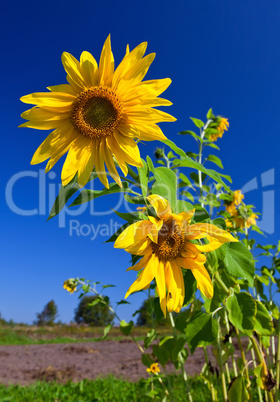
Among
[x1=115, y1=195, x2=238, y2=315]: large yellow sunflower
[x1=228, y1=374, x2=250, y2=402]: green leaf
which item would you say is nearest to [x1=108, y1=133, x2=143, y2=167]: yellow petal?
[x1=115, y1=195, x2=238, y2=315]: large yellow sunflower

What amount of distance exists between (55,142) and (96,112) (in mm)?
150

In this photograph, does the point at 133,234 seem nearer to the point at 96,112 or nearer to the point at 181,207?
the point at 181,207

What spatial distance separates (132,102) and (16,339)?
12.5m

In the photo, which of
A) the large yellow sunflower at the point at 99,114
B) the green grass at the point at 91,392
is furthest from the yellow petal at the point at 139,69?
the green grass at the point at 91,392

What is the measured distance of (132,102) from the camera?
936 mm

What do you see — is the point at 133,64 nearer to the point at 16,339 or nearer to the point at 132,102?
the point at 132,102

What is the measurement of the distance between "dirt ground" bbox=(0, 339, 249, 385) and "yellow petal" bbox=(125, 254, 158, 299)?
433 cm

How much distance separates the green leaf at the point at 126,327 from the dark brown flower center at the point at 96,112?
146 cm

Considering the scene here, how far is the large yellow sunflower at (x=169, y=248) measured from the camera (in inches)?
34.5

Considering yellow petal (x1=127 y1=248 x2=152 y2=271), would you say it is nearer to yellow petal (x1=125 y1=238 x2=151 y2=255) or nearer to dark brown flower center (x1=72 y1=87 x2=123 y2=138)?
yellow petal (x1=125 y1=238 x2=151 y2=255)

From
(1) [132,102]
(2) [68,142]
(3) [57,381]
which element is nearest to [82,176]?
(2) [68,142]

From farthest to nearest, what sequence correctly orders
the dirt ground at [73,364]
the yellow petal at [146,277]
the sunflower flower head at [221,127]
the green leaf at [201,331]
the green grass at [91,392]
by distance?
the dirt ground at [73,364]
the green grass at [91,392]
the sunflower flower head at [221,127]
the green leaf at [201,331]
the yellow petal at [146,277]

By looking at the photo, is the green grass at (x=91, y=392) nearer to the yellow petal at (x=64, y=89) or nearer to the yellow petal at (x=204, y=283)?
the yellow petal at (x=204, y=283)

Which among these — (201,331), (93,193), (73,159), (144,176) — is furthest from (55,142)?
(201,331)
